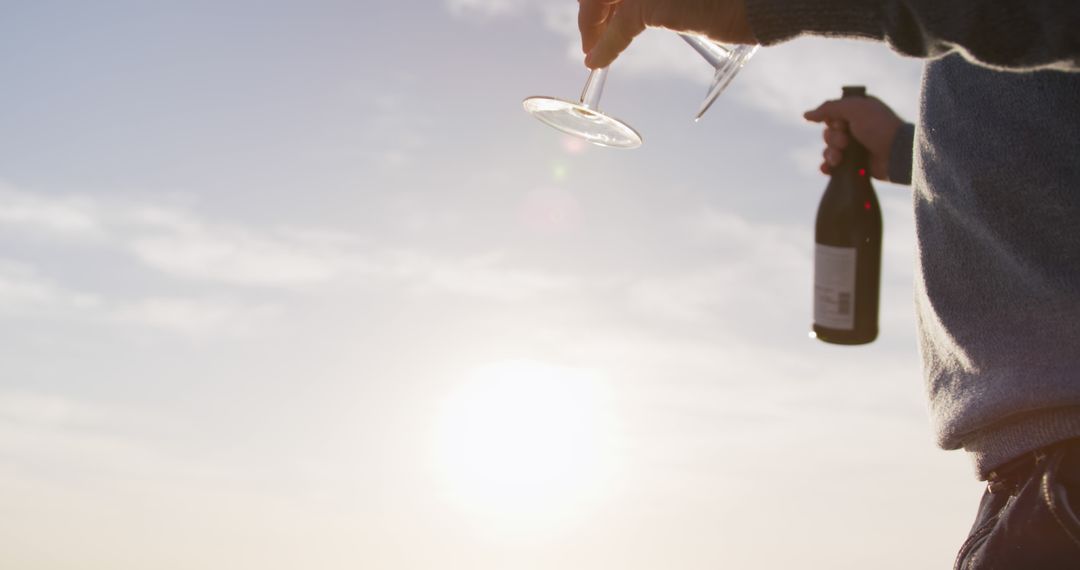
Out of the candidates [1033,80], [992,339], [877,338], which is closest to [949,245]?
[992,339]

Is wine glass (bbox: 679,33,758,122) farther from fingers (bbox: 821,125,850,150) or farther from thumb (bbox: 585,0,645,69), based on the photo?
thumb (bbox: 585,0,645,69)

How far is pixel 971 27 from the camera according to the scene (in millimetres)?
1874

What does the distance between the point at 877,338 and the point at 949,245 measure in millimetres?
664

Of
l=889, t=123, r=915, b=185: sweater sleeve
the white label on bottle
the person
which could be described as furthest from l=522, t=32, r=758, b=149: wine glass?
the person

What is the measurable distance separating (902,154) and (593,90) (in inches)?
41.9

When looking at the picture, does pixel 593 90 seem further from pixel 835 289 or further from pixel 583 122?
pixel 835 289

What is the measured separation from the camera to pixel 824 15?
2049 mm

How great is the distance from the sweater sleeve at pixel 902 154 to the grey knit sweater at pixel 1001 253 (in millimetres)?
600

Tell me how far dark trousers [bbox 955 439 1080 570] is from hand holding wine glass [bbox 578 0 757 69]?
1.17 m

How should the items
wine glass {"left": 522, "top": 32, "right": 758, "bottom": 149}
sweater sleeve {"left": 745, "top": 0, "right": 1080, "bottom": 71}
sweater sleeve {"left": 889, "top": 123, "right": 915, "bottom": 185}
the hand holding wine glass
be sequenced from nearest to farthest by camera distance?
sweater sleeve {"left": 745, "top": 0, "right": 1080, "bottom": 71}, the hand holding wine glass, sweater sleeve {"left": 889, "top": 123, "right": 915, "bottom": 185}, wine glass {"left": 522, "top": 32, "right": 758, "bottom": 149}

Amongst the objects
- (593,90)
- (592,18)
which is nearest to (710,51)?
(593,90)

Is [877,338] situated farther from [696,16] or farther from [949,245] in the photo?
[696,16]

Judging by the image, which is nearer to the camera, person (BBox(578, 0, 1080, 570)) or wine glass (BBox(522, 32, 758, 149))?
person (BBox(578, 0, 1080, 570))

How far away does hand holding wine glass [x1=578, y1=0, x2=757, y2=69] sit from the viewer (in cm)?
216
